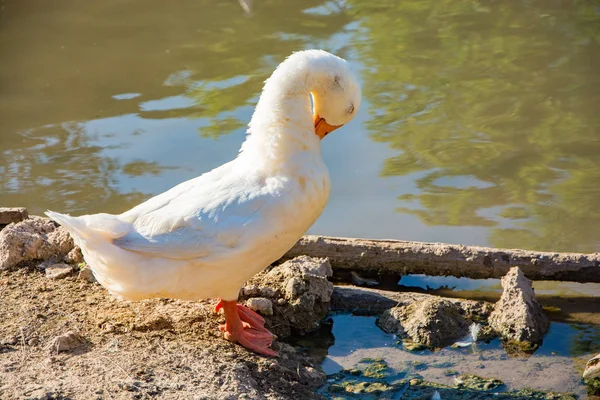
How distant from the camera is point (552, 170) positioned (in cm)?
809

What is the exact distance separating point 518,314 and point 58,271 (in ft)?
10.5

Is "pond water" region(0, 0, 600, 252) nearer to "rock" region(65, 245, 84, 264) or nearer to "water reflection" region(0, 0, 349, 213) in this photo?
"water reflection" region(0, 0, 349, 213)

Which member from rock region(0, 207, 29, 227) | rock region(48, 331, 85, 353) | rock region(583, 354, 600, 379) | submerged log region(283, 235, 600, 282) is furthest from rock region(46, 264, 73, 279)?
rock region(583, 354, 600, 379)

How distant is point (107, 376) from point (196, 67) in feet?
23.5

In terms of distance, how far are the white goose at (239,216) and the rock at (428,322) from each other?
92 cm

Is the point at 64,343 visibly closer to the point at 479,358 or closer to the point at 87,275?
the point at 87,275

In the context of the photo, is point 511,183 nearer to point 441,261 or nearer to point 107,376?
point 441,261

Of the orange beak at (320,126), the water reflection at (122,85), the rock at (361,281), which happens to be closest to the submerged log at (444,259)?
the rock at (361,281)

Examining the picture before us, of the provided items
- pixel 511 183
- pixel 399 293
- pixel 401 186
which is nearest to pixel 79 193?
pixel 401 186

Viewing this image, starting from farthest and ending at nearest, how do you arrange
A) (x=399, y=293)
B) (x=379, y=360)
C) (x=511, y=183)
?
1. (x=511, y=183)
2. (x=399, y=293)
3. (x=379, y=360)

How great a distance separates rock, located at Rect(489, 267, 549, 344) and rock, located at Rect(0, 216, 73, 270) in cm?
309

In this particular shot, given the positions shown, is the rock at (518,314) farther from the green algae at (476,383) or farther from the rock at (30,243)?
the rock at (30,243)

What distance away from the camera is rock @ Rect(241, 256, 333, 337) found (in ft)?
18.3

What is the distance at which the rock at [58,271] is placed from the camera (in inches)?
233
